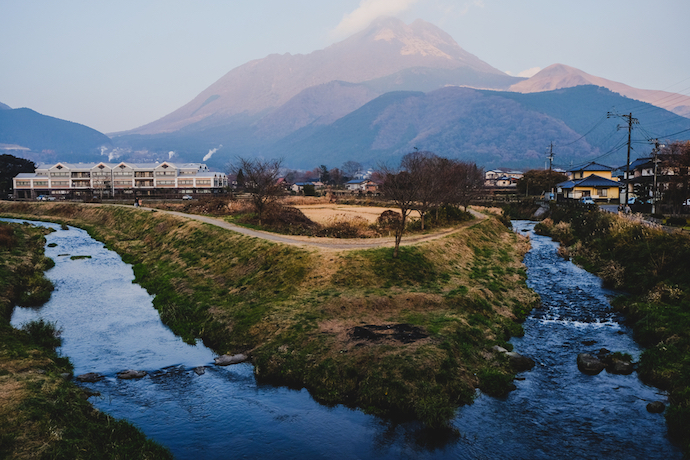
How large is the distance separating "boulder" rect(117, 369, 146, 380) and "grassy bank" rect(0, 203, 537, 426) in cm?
443

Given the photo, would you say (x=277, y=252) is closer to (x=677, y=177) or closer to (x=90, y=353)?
(x=90, y=353)

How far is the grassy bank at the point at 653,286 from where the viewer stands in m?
18.6

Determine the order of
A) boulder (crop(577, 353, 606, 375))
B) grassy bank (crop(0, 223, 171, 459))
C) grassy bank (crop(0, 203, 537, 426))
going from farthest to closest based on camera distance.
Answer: boulder (crop(577, 353, 606, 375)) < grassy bank (crop(0, 203, 537, 426)) < grassy bank (crop(0, 223, 171, 459))

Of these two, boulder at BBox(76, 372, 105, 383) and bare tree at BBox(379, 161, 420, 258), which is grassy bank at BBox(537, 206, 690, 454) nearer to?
bare tree at BBox(379, 161, 420, 258)

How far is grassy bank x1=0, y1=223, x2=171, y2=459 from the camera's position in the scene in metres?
13.0

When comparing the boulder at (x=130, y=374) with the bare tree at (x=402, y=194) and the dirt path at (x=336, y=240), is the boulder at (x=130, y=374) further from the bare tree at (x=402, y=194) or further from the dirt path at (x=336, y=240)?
the bare tree at (x=402, y=194)

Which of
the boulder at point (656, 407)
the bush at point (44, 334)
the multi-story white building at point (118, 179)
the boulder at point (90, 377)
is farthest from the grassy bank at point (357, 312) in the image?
the multi-story white building at point (118, 179)

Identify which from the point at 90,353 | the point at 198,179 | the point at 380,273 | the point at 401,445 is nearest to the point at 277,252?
the point at 380,273

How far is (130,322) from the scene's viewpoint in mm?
27609

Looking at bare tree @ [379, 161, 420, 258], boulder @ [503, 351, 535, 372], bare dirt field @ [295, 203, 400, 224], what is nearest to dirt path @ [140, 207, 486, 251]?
bare tree @ [379, 161, 420, 258]

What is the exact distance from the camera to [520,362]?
68.6 feet

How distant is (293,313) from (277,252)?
32.7 feet

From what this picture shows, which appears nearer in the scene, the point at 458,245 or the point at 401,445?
the point at 401,445

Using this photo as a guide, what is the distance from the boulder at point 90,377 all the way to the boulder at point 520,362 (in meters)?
18.1
